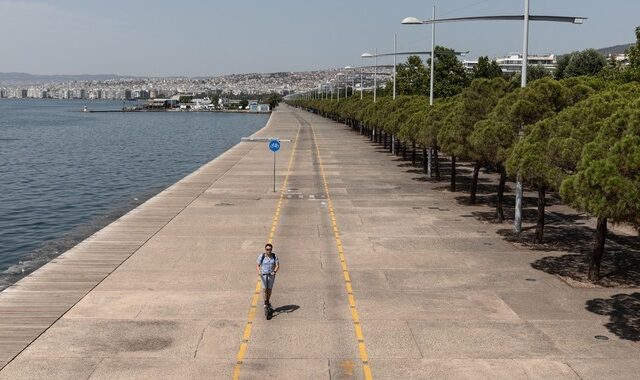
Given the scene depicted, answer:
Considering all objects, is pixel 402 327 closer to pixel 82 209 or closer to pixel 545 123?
pixel 545 123

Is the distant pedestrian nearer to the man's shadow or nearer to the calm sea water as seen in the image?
the man's shadow

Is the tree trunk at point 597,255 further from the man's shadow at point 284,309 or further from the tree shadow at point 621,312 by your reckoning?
the man's shadow at point 284,309

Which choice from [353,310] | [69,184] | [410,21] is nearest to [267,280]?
[353,310]

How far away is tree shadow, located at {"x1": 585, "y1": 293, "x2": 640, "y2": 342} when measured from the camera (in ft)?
56.8

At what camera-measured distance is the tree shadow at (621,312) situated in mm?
17312

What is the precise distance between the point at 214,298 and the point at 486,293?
8049 mm

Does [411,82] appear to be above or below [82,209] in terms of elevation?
above

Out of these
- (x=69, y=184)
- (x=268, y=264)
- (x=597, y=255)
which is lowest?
(x=69, y=184)

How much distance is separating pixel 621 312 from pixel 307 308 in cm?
860

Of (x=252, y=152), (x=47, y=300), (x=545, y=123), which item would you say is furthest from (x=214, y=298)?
(x=252, y=152)

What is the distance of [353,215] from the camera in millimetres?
34625

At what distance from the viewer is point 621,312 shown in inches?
748

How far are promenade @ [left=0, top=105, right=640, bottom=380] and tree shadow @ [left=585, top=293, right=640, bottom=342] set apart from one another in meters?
0.34

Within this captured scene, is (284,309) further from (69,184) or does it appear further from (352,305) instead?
(69,184)
